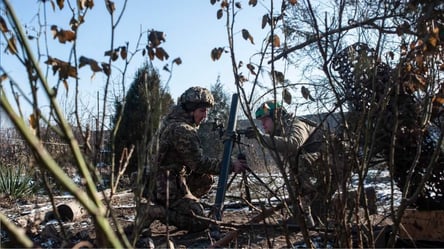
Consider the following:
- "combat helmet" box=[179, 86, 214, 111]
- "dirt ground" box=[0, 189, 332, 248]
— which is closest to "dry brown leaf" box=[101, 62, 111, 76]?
"dirt ground" box=[0, 189, 332, 248]

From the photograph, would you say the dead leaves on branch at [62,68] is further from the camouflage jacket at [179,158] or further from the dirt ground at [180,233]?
the camouflage jacket at [179,158]

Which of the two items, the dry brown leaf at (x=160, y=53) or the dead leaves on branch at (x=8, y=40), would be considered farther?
the dry brown leaf at (x=160, y=53)

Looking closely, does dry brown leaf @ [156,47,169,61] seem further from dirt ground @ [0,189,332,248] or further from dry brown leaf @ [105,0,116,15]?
dirt ground @ [0,189,332,248]

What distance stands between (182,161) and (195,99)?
65cm

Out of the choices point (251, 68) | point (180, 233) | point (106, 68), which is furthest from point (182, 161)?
point (106, 68)

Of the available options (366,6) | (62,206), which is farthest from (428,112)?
(62,206)

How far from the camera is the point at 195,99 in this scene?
16.6 feet

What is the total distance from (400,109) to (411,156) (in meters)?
0.49

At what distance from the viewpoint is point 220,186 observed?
4582 mm

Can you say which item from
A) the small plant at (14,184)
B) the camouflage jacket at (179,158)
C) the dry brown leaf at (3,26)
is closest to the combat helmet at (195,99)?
the camouflage jacket at (179,158)

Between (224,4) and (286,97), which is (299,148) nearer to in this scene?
(286,97)

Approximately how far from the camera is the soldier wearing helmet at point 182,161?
4.84 meters

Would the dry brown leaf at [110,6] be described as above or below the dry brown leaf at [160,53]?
above

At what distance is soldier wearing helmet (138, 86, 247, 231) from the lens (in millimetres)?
4844
